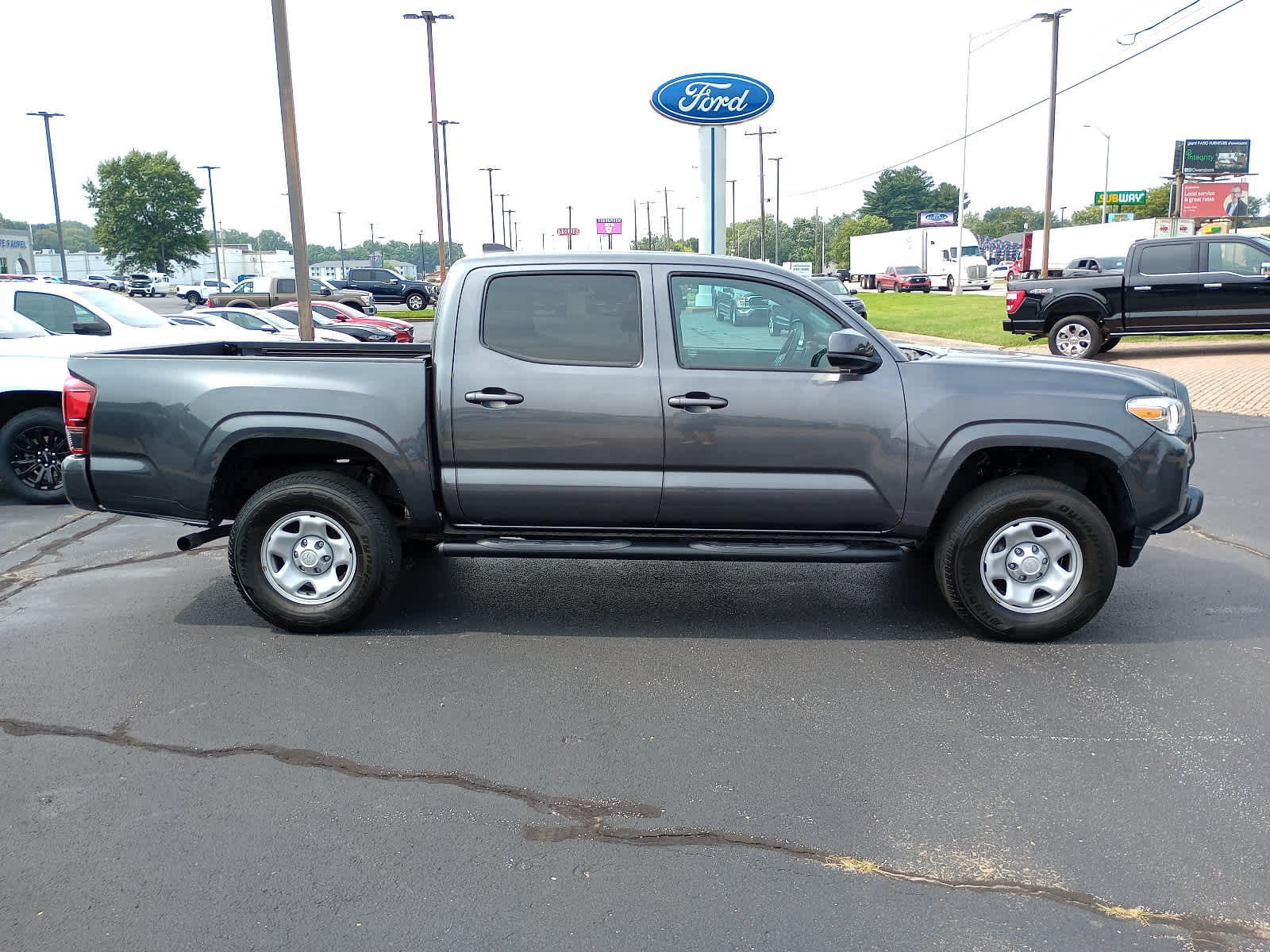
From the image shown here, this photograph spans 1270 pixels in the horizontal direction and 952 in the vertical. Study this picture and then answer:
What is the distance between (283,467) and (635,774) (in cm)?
289

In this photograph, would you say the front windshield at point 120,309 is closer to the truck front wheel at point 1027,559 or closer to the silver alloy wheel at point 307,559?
the silver alloy wheel at point 307,559

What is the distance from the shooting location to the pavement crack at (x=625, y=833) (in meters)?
2.94

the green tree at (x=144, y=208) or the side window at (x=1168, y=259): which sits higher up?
the green tree at (x=144, y=208)

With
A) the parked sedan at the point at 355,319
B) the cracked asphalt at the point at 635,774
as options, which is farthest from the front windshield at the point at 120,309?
the parked sedan at the point at 355,319

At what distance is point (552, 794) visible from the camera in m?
3.68

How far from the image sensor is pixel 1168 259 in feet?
57.5

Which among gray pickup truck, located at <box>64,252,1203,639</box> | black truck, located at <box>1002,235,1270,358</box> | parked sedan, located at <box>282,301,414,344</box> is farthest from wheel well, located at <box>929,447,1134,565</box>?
parked sedan, located at <box>282,301,414,344</box>

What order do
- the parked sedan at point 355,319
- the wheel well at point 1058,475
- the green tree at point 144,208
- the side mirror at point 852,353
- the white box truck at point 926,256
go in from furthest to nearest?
1. the green tree at point 144,208
2. the white box truck at point 926,256
3. the parked sedan at point 355,319
4. the wheel well at point 1058,475
5. the side mirror at point 852,353

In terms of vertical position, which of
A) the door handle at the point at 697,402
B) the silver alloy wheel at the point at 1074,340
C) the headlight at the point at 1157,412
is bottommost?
the silver alloy wheel at the point at 1074,340

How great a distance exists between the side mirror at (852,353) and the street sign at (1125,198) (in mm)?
95322

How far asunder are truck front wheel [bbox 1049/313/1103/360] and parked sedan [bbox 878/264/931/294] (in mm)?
39074

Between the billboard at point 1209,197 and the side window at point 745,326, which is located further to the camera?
the billboard at point 1209,197

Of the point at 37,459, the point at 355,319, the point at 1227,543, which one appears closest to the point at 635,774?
the point at 1227,543

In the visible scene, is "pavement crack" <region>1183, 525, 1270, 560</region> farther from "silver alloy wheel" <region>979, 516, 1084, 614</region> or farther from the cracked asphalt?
"silver alloy wheel" <region>979, 516, 1084, 614</region>
